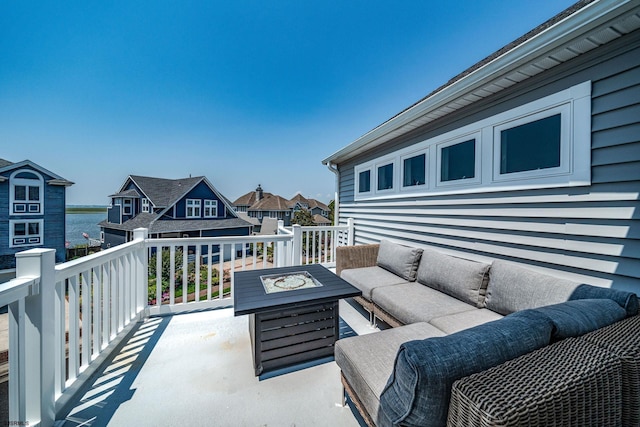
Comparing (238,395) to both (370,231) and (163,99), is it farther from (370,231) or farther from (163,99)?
(163,99)

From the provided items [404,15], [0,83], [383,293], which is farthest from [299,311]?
[0,83]

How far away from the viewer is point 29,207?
513 centimetres

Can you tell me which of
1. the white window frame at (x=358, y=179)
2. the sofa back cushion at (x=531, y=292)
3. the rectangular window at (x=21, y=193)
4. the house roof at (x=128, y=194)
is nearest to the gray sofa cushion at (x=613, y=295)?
the sofa back cushion at (x=531, y=292)

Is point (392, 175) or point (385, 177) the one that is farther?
point (385, 177)

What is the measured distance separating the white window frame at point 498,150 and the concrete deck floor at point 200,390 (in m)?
2.64

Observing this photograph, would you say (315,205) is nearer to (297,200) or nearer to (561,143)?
(297,200)

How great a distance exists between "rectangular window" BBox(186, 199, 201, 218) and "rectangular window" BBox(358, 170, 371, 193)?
13.0 meters

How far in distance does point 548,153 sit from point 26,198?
8631 millimetres

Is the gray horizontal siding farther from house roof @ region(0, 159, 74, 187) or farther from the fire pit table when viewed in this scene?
house roof @ region(0, 159, 74, 187)

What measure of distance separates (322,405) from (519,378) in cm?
151

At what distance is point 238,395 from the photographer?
192cm

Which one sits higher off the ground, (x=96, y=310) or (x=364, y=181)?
(x=364, y=181)

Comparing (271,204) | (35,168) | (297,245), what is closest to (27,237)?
(35,168)

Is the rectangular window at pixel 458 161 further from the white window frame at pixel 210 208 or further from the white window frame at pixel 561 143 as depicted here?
the white window frame at pixel 210 208
